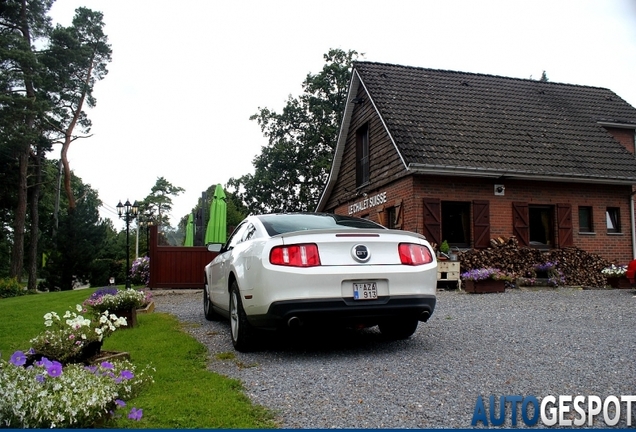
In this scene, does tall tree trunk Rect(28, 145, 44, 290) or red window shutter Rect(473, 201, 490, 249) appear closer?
red window shutter Rect(473, 201, 490, 249)

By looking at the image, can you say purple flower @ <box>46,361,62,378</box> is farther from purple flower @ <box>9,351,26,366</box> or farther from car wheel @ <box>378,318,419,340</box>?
car wheel @ <box>378,318,419,340</box>

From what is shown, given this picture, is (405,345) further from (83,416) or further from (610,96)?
(610,96)

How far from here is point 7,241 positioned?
5134 cm

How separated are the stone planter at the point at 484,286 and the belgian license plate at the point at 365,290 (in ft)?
26.2

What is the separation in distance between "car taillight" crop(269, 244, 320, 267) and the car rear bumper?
0.34m

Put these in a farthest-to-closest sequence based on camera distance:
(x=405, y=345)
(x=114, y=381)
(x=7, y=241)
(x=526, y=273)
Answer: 1. (x=7, y=241)
2. (x=526, y=273)
3. (x=405, y=345)
4. (x=114, y=381)

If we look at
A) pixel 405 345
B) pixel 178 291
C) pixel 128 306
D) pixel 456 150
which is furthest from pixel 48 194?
pixel 405 345

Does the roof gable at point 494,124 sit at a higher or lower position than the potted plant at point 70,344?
higher

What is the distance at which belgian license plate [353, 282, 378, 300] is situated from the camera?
16.3 ft

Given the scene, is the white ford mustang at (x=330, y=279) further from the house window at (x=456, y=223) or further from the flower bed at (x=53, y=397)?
the house window at (x=456, y=223)

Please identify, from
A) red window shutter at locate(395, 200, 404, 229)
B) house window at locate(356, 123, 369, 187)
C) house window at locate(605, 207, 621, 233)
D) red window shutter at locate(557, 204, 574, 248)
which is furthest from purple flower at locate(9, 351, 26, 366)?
house window at locate(605, 207, 621, 233)

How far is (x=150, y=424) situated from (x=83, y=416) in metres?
0.43

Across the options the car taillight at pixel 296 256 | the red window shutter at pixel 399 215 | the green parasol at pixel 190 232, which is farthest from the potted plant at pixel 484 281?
the green parasol at pixel 190 232

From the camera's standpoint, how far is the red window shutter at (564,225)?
15.7m
